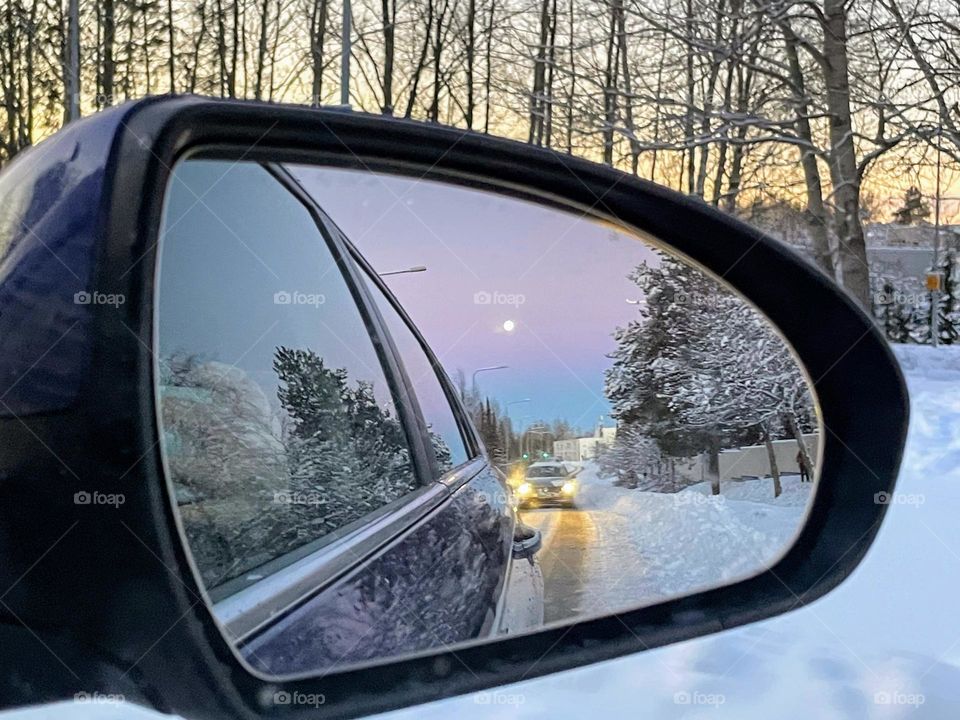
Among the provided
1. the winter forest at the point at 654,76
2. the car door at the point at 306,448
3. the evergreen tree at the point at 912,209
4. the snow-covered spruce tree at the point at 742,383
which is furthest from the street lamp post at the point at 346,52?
the car door at the point at 306,448

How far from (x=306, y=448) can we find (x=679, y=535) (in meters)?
0.67

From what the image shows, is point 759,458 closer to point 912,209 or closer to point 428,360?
point 428,360

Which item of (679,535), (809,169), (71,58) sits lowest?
(679,535)

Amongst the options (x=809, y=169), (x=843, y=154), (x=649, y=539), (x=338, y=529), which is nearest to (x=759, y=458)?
(x=649, y=539)

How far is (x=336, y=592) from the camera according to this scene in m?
1.41

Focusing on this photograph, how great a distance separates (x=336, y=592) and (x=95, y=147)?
2.20 ft

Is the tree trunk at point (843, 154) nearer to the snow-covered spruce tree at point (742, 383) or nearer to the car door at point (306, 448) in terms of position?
the snow-covered spruce tree at point (742, 383)

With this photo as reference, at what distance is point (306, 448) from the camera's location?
1.39 m

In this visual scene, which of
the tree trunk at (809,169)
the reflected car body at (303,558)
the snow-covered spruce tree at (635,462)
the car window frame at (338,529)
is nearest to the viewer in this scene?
the reflected car body at (303,558)

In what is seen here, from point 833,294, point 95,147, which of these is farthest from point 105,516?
point 833,294

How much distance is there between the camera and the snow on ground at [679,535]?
145cm

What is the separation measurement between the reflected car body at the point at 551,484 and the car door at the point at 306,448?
0.45 ft

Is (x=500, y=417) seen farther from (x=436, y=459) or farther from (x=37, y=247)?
(x=37, y=247)

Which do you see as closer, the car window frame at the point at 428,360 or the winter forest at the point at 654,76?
the car window frame at the point at 428,360
